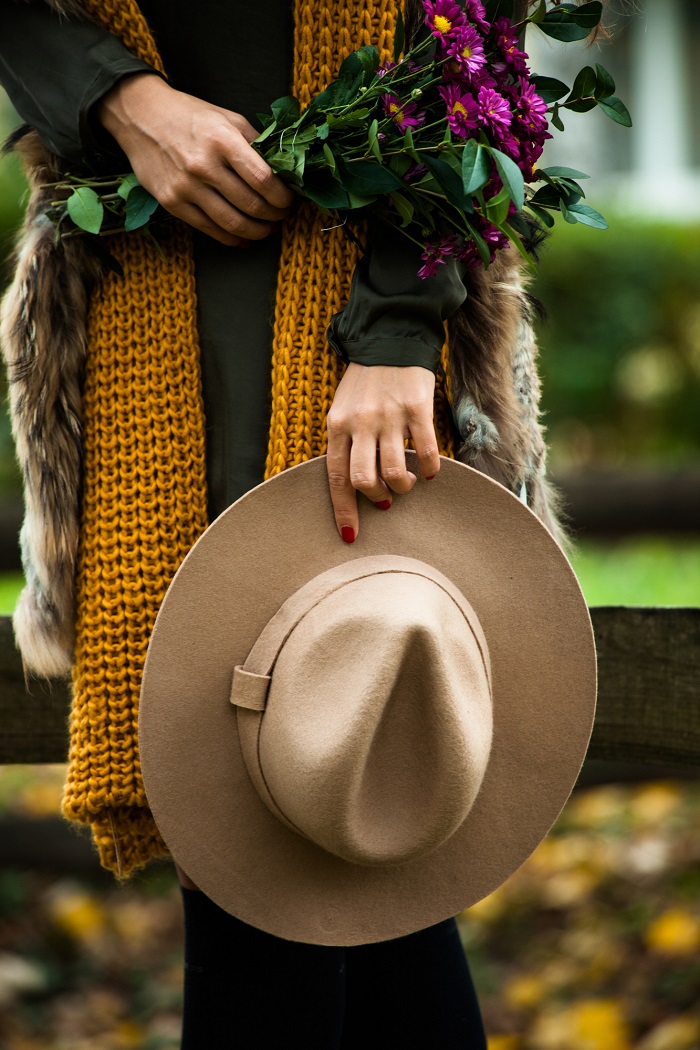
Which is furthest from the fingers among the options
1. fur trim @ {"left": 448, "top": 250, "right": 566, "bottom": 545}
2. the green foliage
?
the green foliage

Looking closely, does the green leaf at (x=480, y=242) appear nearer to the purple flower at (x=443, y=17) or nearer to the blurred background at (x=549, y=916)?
the purple flower at (x=443, y=17)

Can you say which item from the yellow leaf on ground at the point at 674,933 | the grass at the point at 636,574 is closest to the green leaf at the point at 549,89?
the yellow leaf on ground at the point at 674,933

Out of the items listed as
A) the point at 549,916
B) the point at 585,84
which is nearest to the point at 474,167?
the point at 585,84

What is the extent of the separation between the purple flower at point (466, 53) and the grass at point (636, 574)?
3839mm

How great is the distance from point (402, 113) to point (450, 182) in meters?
0.09

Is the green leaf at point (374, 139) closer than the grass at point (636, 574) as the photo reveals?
Yes

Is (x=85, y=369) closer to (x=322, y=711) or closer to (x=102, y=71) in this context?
(x=102, y=71)

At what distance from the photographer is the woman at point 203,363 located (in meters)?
1.27

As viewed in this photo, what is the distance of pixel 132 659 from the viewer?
1.38m

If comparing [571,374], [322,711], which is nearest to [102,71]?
[322,711]

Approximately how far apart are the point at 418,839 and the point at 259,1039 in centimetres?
37

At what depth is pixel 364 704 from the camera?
116 cm

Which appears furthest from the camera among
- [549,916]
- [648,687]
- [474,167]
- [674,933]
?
[549,916]

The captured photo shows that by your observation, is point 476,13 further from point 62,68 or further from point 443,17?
point 62,68
